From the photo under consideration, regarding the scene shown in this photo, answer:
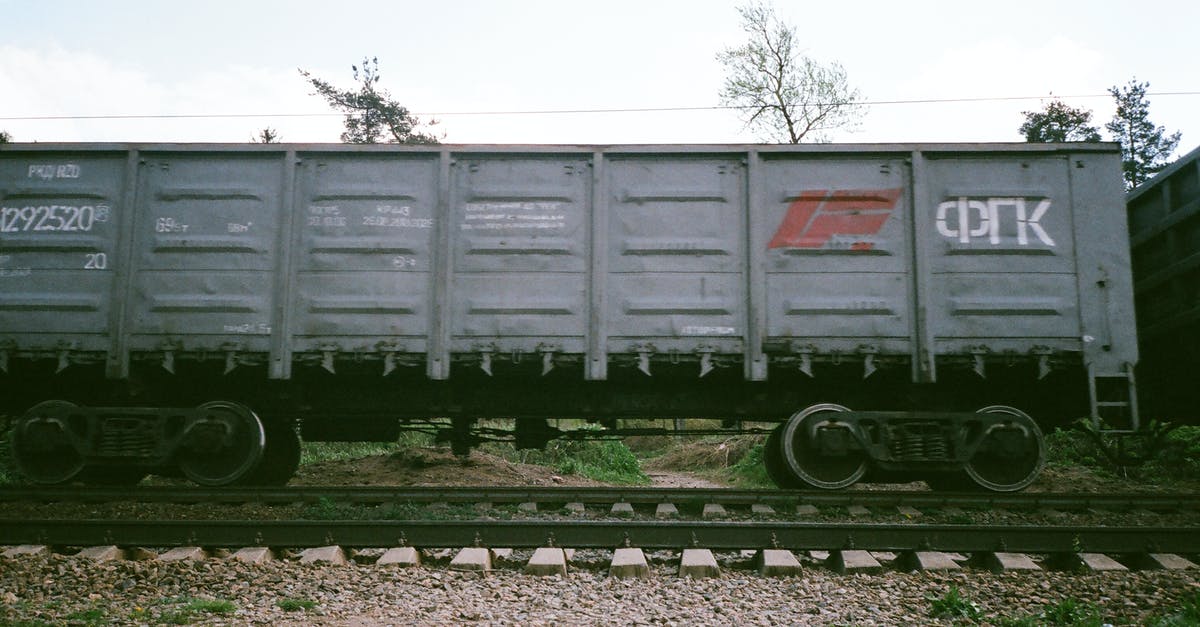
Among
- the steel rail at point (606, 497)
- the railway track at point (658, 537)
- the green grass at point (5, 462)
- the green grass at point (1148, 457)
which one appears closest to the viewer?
the railway track at point (658, 537)

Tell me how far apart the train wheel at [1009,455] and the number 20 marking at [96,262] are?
27.8 ft

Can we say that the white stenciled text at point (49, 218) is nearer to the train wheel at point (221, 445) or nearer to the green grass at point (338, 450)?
the train wheel at point (221, 445)

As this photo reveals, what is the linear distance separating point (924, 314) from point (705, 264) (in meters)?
2.06

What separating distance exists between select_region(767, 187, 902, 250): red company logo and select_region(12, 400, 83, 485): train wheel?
22.5 ft

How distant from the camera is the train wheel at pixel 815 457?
6.51 m

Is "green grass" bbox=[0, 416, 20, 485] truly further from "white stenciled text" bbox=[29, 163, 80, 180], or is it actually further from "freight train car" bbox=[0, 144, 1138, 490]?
"white stenciled text" bbox=[29, 163, 80, 180]

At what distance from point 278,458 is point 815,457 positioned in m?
5.73

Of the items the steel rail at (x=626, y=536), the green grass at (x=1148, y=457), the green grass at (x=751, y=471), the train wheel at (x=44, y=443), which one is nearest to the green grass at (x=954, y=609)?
the steel rail at (x=626, y=536)

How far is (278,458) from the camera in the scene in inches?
306

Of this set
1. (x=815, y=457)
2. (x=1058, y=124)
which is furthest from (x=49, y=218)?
(x=1058, y=124)

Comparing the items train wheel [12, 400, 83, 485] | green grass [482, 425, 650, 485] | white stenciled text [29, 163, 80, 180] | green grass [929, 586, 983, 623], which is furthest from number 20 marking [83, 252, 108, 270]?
green grass [929, 586, 983, 623]

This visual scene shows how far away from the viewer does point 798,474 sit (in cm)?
651

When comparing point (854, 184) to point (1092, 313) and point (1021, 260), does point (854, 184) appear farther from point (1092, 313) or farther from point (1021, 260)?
point (1092, 313)

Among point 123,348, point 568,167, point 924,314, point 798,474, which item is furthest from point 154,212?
point 924,314
